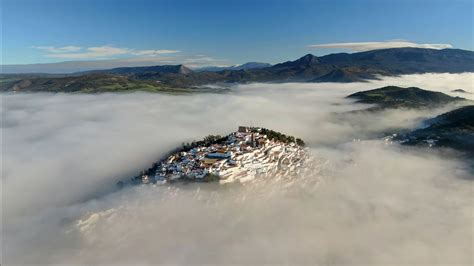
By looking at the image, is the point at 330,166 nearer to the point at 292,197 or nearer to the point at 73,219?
the point at 292,197

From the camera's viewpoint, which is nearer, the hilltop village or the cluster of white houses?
the hilltop village

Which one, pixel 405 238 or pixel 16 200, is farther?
pixel 16 200

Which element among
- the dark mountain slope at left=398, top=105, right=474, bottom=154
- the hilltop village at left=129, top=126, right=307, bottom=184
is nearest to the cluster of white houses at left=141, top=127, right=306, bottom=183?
the hilltop village at left=129, top=126, right=307, bottom=184

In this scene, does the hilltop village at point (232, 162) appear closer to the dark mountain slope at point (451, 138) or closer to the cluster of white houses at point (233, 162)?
the cluster of white houses at point (233, 162)

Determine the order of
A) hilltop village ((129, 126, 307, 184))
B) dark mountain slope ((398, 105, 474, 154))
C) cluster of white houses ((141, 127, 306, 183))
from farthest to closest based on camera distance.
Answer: dark mountain slope ((398, 105, 474, 154))
cluster of white houses ((141, 127, 306, 183))
hilltop village ((129, 126, 307, 184))

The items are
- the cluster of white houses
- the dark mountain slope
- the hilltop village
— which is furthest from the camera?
the dark mountain slope

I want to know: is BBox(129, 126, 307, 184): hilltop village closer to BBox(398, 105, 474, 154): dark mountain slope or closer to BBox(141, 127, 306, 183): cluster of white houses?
BBox(141, 127, 306, 183): cluster of white houses

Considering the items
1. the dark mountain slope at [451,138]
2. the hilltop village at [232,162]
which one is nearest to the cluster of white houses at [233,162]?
the hilltop village at [232,162]

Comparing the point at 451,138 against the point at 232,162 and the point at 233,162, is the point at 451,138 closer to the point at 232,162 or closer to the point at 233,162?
the point at 233,162

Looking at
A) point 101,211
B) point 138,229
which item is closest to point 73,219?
point 101,211
